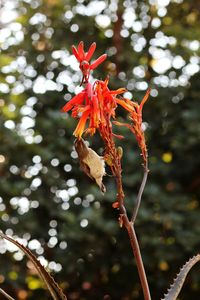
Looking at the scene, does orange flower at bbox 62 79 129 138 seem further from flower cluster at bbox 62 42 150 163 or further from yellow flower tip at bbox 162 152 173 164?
yellow flower tip at bbox 162 152 173 164

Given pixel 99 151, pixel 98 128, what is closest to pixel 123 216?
pixel 98 128

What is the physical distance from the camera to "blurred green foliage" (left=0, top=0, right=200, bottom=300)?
288cm

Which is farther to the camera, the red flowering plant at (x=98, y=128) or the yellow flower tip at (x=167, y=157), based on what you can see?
the yellow flower tip at (x=167, y=157)

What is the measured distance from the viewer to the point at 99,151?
A: 304 centimetres

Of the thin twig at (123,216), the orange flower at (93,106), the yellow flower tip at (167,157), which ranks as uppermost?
the orange flower at (93,106)

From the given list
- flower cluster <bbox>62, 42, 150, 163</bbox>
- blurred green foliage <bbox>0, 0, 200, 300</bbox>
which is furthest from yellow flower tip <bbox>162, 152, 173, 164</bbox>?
flower cluster <bbox>62, 42, 150, 163</bbox>

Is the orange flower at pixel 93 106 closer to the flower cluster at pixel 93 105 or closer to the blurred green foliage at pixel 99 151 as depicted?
the flower cluster at pixel 93 105

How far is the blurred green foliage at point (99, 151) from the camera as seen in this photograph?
288 centimetres

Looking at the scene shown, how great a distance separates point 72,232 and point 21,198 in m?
0.34

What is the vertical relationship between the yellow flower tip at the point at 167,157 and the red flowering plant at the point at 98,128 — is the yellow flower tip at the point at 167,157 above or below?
below

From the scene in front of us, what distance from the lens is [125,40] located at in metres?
3.30

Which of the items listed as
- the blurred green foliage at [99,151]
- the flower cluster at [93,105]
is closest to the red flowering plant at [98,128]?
the flower cluster at [93,105]

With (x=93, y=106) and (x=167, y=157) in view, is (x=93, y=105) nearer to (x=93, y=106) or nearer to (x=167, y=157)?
(x=93, y=106)

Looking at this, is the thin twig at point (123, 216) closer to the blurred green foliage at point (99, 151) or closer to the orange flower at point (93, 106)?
the orange flower at point (93, 106)
